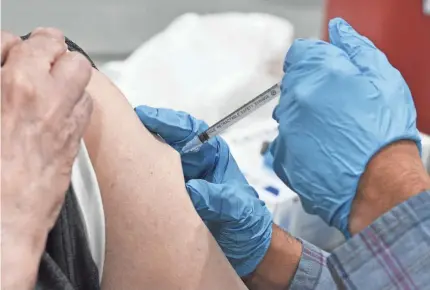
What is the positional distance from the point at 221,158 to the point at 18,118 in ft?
1.64

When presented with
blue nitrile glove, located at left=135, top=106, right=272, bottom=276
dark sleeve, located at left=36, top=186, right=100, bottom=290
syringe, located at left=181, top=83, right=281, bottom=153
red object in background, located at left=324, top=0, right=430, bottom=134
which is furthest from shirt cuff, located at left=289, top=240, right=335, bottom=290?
red object in background, located at left=324, top=0, right=430, bottom=134

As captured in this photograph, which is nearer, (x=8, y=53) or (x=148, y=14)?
(x=8, y=53)

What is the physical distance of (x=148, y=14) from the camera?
2338 mm

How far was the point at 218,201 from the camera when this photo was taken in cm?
92

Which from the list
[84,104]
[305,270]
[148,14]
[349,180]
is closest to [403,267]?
[349,180]

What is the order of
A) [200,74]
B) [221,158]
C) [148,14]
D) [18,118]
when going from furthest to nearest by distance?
[148,14] < [200,74] < [221,158] < [18,118]

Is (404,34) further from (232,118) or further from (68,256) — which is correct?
(68,256)

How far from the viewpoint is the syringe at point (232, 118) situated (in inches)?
38.1

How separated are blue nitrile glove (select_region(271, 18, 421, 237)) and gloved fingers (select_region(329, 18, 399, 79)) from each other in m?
0.01

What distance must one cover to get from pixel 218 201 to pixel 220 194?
0.04 feet

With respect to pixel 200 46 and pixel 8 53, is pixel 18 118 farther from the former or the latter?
pixel 200 46

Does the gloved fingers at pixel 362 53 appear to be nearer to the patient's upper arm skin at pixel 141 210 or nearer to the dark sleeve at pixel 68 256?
the patient's upper arm skin at pixel 141 210

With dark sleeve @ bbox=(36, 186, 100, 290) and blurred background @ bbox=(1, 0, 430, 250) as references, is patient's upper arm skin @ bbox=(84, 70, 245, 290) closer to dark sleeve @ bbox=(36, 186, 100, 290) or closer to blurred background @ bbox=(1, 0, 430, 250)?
dark sleeve @ bbox=(36, 186, 100, 290)

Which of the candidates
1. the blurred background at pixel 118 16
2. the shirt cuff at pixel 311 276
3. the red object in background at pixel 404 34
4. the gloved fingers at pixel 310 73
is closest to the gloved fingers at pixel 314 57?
the gloved fingers at pixel 310 73
